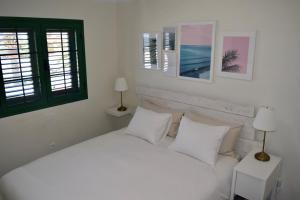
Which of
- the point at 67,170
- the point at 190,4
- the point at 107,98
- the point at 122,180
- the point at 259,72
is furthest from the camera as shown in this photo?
the point at 107,98

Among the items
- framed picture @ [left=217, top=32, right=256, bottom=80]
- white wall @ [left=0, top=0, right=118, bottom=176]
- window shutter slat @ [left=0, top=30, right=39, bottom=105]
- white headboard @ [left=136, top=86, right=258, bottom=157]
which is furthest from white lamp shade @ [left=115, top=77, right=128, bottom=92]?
framed picture @ [left=217, top=32, right=256, bottom=80]

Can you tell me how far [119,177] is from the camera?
2.26 m

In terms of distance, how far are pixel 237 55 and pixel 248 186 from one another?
4.27ft

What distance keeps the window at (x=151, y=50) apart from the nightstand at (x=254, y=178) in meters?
1.70

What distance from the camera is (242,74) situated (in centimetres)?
267

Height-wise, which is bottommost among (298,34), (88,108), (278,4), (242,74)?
(88,108)

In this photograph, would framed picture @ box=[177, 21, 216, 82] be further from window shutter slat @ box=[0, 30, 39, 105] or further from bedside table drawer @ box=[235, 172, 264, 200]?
window shutter slat @ box=[0, 30, 39, 105]

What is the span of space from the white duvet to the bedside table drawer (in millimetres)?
94

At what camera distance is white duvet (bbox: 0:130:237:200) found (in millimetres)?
2049

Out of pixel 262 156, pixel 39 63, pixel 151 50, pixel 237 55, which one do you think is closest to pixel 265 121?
pixel 262 156

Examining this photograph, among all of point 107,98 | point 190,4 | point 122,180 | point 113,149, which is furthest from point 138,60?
point 122,180

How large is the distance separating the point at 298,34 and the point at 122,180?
203 centimetres

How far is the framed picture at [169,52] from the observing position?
10.4 feet

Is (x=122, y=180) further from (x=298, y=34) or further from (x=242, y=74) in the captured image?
(x=298, y=34)
